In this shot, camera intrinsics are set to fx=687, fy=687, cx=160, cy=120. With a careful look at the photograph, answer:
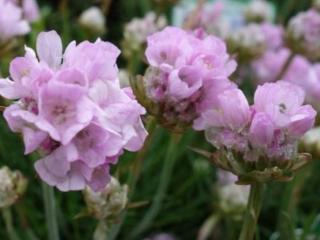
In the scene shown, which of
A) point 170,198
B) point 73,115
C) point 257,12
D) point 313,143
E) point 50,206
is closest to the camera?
point 73,115

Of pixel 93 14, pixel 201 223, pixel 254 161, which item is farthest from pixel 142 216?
pixel 254 161

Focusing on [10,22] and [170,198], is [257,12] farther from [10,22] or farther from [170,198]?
[10,22]

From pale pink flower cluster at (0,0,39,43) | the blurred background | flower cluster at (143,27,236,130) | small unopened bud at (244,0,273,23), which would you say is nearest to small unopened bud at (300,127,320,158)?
the blurred background

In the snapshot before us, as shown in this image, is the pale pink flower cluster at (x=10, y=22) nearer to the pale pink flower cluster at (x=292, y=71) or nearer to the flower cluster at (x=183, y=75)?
the flower cluster at (x=183, y=75)

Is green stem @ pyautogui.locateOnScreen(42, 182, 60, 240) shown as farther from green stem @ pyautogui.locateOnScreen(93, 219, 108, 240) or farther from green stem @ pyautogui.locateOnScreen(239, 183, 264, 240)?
green stem @ pyautogui.locateOnScreen(239, 183, 264, 240)

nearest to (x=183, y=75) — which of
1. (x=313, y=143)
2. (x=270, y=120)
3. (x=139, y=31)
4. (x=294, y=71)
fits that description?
(x=270, y=120)

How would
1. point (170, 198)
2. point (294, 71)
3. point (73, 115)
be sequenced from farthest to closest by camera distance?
point (294, 71) < point (170, 198) < point (73, 115)

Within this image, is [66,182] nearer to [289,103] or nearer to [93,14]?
[289,103]
